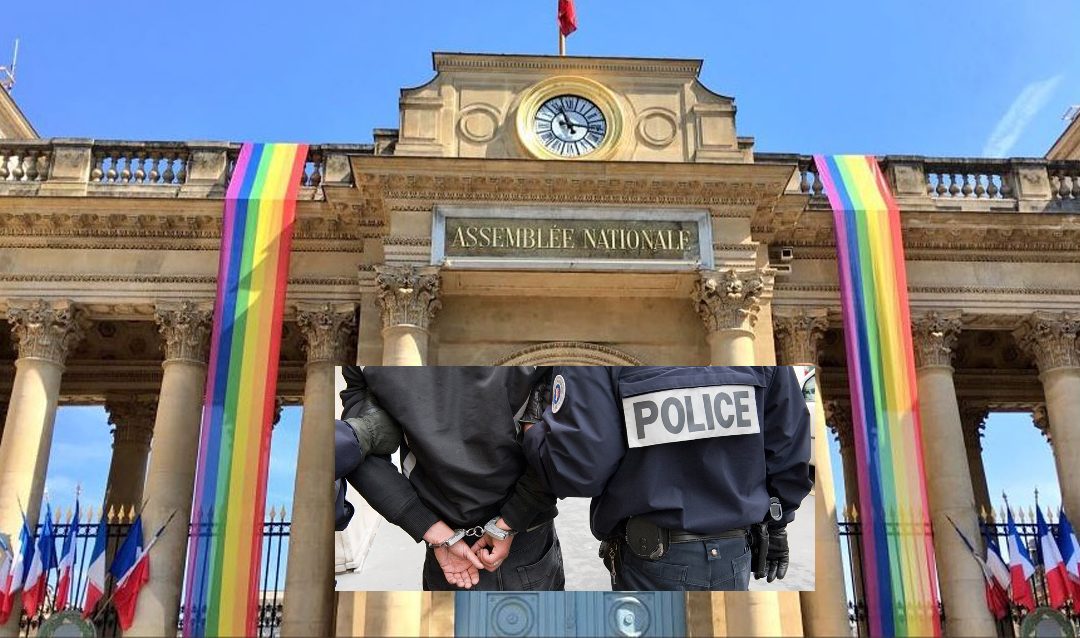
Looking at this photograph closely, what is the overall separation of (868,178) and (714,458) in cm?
788

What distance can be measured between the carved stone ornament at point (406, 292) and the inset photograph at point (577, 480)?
324 centimetres

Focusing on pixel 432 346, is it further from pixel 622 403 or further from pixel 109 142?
pixel 109 142

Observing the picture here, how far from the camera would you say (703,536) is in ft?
36.9

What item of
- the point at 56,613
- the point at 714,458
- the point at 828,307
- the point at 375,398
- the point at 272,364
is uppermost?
the point at 828,307

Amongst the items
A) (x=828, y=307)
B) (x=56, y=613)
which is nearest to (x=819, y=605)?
(x=828, y=307)

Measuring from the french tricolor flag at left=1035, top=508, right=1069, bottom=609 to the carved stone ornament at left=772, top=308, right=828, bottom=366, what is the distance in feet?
13.3

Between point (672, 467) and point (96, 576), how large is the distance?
8730 mm

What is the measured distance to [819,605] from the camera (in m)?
15.2

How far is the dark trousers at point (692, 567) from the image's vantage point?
11266 millimetres

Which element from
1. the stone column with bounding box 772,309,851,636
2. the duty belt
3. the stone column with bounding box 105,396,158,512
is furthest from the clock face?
the stone column with bounding box 105,396,158,512

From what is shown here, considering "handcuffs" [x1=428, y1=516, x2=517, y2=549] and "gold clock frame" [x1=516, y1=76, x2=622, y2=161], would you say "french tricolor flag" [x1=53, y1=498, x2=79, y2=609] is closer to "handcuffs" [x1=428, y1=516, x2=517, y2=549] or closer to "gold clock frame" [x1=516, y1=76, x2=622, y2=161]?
"handcuffs" [x1=428, y1=516, x2=517, y2=549]

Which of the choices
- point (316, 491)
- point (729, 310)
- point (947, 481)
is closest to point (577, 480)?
point (729, 310)

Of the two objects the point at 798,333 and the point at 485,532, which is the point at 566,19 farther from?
the point at 485,532

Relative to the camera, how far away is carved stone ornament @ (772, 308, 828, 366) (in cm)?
1694
